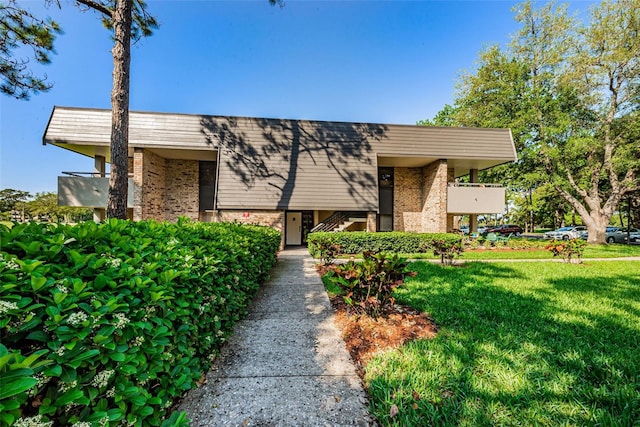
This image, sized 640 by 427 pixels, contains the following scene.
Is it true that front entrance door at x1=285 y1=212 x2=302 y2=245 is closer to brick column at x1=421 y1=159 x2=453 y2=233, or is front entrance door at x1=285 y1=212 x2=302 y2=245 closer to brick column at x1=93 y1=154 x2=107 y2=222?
brick column at x1=421 y1=159 x2=453 y2=233


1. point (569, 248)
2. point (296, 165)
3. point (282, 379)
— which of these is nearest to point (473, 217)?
point (569, 248)

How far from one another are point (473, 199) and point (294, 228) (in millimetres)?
10125

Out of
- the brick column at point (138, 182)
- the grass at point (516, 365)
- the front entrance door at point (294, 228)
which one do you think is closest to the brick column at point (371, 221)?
the front entrance door at point (294, 228)

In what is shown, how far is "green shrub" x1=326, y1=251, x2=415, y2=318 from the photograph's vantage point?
3.66m

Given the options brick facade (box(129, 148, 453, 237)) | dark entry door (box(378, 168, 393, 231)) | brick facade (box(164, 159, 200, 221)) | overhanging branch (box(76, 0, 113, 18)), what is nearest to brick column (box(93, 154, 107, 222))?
brick facade (box(129, 148, 453, 237))

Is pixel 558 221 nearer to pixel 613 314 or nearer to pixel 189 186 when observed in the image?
pixel 613 314

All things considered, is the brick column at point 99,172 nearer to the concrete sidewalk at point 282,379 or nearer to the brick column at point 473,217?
the concrete sidewalk at point 282,379

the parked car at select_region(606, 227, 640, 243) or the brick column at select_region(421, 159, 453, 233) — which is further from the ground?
the brick column at select_region(421, 159, 453, 233)

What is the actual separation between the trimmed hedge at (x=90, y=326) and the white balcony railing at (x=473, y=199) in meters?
14.0

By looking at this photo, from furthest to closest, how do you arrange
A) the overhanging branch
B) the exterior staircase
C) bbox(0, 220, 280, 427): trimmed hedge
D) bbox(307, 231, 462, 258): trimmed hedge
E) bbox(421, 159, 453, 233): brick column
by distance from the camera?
bbox(421, 159, 453, 233): brick column, the exterior staircase, bbox(307, 231, 462, 258): trimmed hedge, the overhanging branch, bbox(0, 220, 280, 427): trimmed hedge

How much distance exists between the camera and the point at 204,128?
12.1 meters

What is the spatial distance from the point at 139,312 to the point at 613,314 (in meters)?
6.34

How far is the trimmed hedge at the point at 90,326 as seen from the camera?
926 millimetres

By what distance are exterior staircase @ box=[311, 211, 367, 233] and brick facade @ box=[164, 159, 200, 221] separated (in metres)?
6.90
